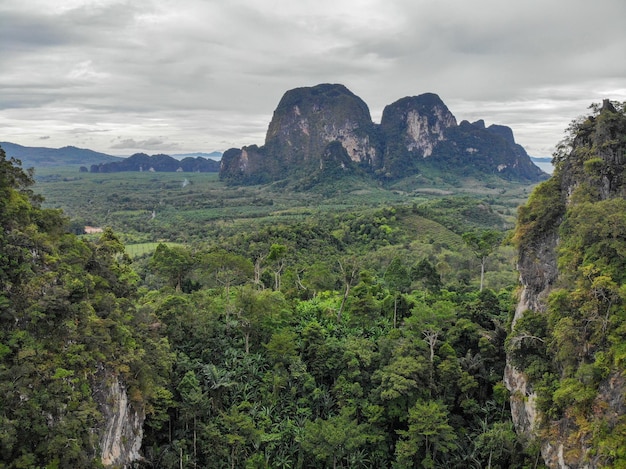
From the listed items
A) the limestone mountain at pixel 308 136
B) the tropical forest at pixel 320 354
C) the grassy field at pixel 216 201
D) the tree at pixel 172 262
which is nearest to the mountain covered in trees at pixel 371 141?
the limestone mountain at pixel 308 136

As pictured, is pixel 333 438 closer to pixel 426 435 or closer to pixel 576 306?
pixel 426 435

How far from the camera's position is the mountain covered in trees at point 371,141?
144625mm

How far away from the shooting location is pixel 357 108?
146750 mm

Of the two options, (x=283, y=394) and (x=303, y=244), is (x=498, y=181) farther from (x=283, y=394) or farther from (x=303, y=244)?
(x=283, y=394)

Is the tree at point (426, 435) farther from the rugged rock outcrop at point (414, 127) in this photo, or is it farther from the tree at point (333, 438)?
the rugged rock outcrop at point (414, 127)

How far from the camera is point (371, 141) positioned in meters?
146

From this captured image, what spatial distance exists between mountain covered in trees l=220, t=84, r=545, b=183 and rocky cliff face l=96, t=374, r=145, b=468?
409 feet

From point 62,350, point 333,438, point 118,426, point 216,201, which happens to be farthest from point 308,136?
point 62,350

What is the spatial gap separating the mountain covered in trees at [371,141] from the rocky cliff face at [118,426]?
124755 millimetres

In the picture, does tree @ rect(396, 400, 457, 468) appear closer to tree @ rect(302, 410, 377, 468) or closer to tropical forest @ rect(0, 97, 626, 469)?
tropical forest @ rect(0, 97, 626, 469)

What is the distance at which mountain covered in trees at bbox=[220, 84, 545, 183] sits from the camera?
144625 mm

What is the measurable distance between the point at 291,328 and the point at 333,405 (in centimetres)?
484

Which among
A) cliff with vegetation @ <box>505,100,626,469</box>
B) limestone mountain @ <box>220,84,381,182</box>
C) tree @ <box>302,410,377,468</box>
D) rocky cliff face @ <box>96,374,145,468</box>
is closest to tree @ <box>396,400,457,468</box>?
tree @ <box>302,410,377,468</box>

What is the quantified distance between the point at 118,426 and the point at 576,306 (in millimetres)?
16358
